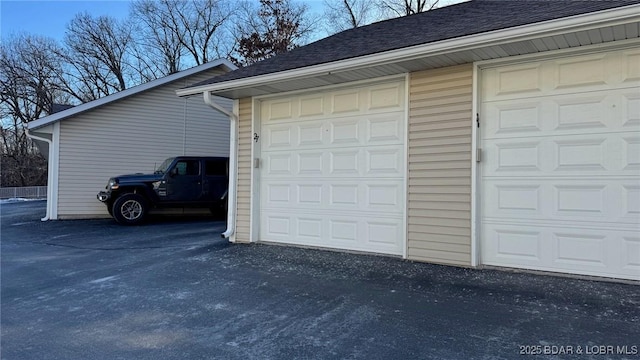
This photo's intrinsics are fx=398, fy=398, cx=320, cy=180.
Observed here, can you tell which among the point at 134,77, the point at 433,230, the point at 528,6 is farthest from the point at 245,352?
the point at 134,77

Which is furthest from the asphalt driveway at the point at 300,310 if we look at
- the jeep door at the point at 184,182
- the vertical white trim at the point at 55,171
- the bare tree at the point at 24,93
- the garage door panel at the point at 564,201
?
the bare tree at the point at 24,93

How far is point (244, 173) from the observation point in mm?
6965

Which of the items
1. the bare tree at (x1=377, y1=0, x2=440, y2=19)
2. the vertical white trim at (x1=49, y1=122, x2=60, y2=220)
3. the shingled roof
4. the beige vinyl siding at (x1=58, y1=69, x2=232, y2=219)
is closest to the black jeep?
the beige vinyl siding at (x1=58, y1=69, x2=232, y2=219)

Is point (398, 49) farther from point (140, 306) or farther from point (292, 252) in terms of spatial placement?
point (140, 306)

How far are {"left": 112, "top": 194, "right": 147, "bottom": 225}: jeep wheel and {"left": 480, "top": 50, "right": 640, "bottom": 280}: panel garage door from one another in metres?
8.22

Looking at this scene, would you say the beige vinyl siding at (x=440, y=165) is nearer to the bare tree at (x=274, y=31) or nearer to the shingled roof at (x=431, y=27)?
the shingled roof at (x=431, y=27)

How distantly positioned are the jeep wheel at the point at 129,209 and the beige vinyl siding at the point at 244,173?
4.18 m

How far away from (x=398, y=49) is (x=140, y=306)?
403cm

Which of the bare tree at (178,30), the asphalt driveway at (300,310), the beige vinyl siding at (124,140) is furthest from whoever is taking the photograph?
the bare tree at (178,30)

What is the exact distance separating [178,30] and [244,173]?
22901 mm

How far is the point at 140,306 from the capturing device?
3885mm

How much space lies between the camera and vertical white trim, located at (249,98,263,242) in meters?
6.86

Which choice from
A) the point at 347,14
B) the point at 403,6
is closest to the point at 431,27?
the point at 403,6

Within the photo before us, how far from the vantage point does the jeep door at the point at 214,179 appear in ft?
34.2
